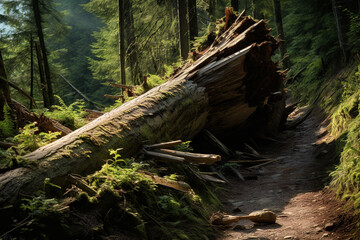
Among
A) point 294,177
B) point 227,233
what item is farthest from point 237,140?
point 227,233

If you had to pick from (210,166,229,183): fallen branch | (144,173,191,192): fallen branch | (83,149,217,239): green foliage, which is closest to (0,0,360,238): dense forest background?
(83,149,217,239): green foliage

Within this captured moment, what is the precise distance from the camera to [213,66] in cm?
681

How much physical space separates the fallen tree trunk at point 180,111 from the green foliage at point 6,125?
1394 millimetres

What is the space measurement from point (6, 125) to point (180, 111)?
3.24m

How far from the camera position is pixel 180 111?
5969mm

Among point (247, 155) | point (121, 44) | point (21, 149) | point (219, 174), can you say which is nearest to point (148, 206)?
point (21, 149)

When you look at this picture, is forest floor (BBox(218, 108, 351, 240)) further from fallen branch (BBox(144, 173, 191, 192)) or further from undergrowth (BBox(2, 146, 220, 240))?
fallen branch (BBox(144, 173, 191, 192))

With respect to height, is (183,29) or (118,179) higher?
(183,29)

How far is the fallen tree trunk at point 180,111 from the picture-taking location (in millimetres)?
3371

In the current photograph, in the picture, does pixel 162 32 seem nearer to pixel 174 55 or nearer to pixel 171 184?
pixel 174 55

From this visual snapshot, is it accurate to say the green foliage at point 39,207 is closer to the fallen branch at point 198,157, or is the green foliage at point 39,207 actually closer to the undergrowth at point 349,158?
the fallen branch at point 198,157

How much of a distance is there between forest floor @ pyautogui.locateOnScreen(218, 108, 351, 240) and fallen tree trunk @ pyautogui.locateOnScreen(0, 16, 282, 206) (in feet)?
5.62

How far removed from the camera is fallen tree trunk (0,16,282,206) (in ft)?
11.1

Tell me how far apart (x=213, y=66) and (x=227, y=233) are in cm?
→ 421
